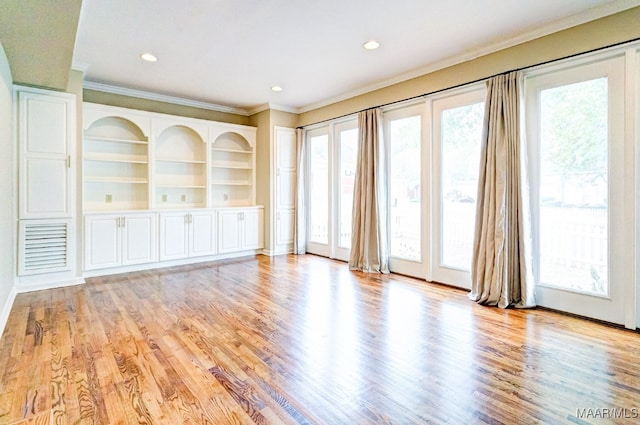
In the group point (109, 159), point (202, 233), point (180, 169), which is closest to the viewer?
point (109, 159)

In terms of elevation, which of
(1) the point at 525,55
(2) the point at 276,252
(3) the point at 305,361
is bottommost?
(3) the point at 305,361

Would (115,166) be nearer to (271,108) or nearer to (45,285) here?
(45,285)

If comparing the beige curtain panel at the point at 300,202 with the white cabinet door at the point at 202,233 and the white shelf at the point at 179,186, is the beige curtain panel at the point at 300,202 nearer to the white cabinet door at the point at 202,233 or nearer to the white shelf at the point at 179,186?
the white cabinet door at the point at 202,233

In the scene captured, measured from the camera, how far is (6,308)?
129 inches

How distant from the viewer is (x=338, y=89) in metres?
5.42

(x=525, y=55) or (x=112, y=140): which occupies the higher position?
Answer: (x=525, y=55)

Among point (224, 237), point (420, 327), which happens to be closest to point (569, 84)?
point (420, 327)

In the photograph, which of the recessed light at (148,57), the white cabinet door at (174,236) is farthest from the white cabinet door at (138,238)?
the recessed light at (148,57)

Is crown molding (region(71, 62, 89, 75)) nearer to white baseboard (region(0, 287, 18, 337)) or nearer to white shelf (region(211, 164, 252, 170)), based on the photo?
white shelf (region(211, 164, 252, 170))

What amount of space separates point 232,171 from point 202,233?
1.52m

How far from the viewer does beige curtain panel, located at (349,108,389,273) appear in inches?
199

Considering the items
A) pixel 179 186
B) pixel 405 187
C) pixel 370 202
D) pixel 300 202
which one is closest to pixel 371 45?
pixel 405 187

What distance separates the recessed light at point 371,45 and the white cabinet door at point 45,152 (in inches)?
145

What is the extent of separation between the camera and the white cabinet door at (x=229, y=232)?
6062 mm
